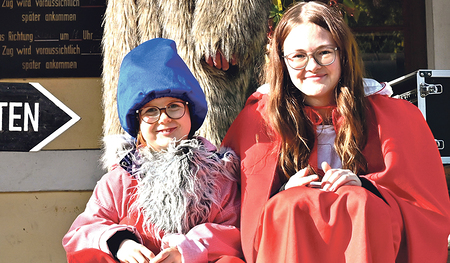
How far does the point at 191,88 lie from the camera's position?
6.03 ft

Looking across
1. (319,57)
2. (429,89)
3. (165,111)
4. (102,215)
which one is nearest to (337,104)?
(319,57)

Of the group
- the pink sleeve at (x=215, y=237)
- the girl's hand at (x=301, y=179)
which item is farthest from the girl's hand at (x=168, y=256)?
the girl's hand at (x=301, y=179)

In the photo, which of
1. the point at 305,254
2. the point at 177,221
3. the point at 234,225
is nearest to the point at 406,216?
the point at 305,254

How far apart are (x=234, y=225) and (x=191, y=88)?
492 millimetres

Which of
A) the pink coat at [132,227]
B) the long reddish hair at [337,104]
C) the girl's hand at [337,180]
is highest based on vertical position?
the long reddish hair at [337,104]

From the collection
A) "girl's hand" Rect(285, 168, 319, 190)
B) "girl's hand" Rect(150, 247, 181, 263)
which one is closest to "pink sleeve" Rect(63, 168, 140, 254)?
"girl's hand" Rect(150, 247, 181, 263)

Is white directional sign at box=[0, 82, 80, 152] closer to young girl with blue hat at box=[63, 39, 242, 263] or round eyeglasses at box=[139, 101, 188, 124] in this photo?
young girl with blue hat at box=[63, 39, 242, 263]

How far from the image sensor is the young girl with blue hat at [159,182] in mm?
1720

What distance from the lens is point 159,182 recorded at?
1.79 metres

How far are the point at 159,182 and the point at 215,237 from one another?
26 centimetres

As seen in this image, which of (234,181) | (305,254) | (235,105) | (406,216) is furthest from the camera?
(235,105)

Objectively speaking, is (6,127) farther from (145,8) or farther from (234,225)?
(234,225)

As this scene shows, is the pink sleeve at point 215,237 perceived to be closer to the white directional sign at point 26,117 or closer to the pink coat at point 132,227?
the pink coat at point 132,227

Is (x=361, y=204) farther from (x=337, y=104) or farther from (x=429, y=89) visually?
(x=429, y=89)
